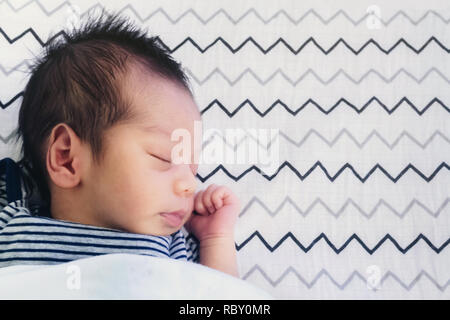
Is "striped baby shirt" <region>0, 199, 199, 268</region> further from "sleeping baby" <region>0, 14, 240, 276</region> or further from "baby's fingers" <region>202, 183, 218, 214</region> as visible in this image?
"baby's fingers" <region>202, 183, 218, 214</region>

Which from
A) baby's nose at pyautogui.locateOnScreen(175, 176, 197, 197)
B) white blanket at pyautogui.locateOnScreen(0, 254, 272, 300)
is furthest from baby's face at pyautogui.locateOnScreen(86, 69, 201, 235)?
white blanket at pyautogui.locateOnScreen(0, 254, 272, 300)

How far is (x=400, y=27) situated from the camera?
0.93 m

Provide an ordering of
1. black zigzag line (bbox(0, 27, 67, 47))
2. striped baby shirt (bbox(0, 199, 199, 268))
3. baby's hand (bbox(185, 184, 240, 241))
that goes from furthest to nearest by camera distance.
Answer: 1. black zigzag line (bbox(0, 27, 67, 47))
2. baby's hand (bbox(185, 184, 240, 241))
3. striped baby shirt (bbox(0, 199, 199, 268))

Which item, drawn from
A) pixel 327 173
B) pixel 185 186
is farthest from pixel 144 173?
pixel 327 173

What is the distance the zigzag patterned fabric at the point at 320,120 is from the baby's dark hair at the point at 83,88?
0.34ft

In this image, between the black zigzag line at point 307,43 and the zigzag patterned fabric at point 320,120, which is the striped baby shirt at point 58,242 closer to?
the zigzag patterned fabric at point 320,120

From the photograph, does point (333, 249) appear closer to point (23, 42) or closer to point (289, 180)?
point (289, 180)

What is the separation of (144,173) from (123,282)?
18 cm

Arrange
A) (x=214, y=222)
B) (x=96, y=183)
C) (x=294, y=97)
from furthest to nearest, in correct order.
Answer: (x=294, y=97)
(x=214, y=222)
(x=96, y=183)

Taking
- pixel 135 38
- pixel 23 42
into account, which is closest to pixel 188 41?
pixel 135 38

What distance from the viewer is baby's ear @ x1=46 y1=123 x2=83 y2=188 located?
667 millimetres

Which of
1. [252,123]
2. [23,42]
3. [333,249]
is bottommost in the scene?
[333,249]

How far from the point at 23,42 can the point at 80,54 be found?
245 mm

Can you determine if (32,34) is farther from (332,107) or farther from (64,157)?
(332,107)
